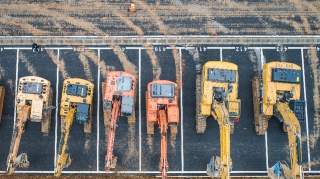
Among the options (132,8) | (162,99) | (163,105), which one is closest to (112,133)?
(163,105)

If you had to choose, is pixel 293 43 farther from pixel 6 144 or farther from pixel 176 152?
pixel 6 144

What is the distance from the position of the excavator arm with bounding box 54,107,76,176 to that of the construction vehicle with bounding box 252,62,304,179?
1979cm

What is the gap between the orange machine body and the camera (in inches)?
2357

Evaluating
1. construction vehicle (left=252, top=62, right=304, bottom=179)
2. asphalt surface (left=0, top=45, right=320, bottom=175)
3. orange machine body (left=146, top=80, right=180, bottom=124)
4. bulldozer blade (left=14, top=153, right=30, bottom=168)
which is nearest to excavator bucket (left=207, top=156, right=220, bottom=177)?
asphalt surface (left=0, top=45, right=320, bottom=175)

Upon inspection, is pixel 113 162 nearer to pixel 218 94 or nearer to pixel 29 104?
pixel 29 104

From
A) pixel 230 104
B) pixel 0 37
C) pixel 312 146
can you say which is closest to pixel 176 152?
pixel 230 104

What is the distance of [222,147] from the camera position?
55.3 meters

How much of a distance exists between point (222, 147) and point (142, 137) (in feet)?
35.1

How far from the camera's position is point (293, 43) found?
6525 cm

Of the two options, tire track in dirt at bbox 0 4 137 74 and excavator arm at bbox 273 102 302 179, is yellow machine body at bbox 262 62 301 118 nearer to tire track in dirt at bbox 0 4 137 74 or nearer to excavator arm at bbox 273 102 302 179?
excavator arm at bbox 273 102 302 179

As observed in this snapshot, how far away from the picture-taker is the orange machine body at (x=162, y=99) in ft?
196

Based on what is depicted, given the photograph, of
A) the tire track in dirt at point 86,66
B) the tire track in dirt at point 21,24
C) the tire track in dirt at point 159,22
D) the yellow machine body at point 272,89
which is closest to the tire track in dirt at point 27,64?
the tire track in dirt at point 21,24

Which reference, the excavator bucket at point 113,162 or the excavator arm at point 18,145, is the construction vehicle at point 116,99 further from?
the excavator arm at point 18,145

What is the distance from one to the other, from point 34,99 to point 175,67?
15.7m
